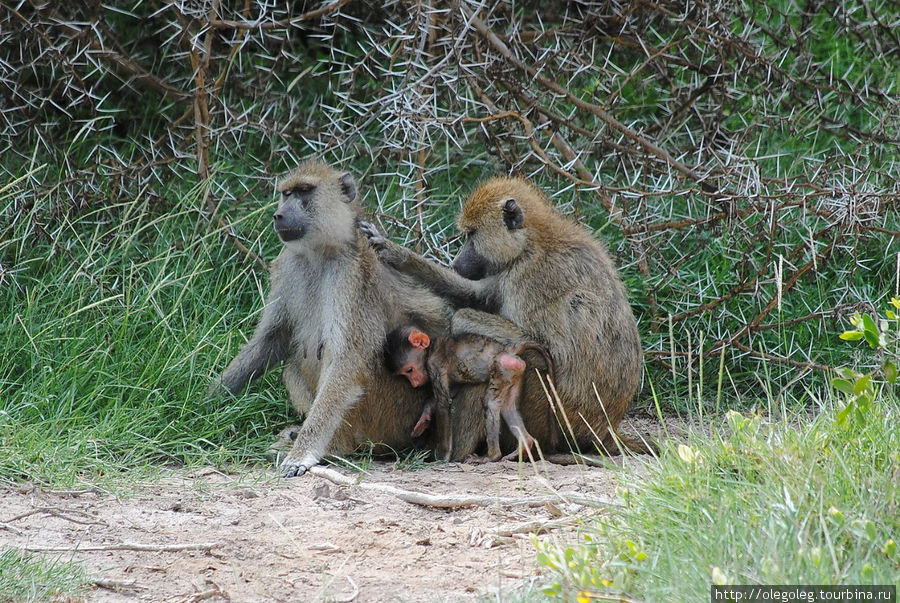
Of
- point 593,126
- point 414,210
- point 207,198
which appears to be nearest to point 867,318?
point 414,210

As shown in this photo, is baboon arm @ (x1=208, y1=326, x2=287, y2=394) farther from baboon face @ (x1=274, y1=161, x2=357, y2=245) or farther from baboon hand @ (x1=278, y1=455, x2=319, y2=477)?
baboon hand @ (x1=278, y1=455, x2=319, y2=477)

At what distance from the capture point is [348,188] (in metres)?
4.69

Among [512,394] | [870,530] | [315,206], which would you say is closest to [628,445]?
[512,394]

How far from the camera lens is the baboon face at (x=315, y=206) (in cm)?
448

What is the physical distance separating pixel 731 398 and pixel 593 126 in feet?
5.64

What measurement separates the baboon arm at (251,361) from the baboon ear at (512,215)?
126 centimetres

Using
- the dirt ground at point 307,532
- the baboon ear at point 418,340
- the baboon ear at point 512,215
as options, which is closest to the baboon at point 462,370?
the baboon ear at point 418,340

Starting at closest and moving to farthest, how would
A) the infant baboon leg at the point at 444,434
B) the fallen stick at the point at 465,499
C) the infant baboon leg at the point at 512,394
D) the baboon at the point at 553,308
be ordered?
the fallen stick at the point at 465,499
the infant baboon leg at the point at 512,394
the baboon at the point at 553,308
the infant baboon leg at the point at 444,434

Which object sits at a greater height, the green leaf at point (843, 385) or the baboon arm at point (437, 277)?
the green leaf at point (843, 385)

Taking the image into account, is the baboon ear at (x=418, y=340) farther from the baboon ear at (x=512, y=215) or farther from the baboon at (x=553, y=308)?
the baboon ear at (x=512, y=215)

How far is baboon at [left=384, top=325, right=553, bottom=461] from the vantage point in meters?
4.43

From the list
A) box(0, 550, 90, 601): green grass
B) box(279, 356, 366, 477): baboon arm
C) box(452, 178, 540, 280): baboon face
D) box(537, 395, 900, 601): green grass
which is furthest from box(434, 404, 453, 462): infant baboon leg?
box(0, 550, 90, 601): green grass

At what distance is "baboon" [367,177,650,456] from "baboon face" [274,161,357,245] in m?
0.19

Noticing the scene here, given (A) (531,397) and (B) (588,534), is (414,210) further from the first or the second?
(B) (588,534)
